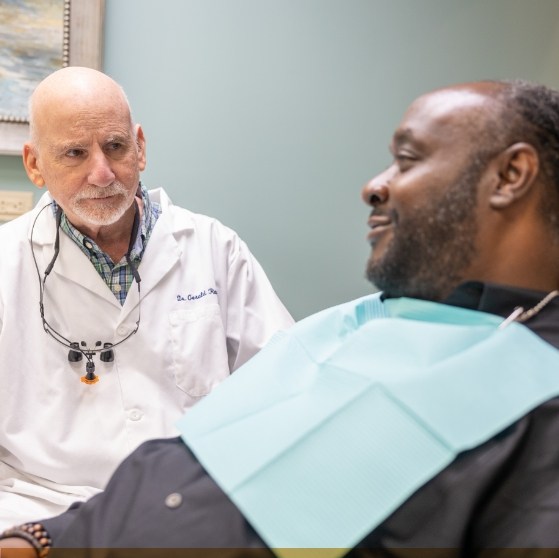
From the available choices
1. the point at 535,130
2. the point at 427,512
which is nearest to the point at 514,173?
the point at 535,130

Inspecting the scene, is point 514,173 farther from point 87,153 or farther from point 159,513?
point 87,153

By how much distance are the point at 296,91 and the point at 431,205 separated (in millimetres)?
1210

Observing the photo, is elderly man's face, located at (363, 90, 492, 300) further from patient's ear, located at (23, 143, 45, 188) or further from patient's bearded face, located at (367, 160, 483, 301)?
patient's ear, located at (23, 143, 45, 188)

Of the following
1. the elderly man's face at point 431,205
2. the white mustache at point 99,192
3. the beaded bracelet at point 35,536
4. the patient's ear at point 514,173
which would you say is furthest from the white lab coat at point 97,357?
the patient's ear at point 514,173

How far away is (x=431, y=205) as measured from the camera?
899mm

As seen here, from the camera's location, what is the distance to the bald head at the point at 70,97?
1.48 meters

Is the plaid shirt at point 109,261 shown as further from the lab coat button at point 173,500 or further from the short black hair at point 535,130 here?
the short black hair at point 535,130

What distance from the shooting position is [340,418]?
800 millimetres

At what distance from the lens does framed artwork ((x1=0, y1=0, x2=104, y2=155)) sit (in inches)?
73.3

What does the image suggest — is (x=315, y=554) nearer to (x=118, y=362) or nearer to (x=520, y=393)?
(x=520, y=393)

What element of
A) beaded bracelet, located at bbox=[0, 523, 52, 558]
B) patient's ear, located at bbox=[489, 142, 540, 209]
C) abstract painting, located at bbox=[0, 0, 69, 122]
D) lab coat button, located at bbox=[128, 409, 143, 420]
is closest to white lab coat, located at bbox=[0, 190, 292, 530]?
lab coat button, located at bbox=[128, 409, 143, 420]

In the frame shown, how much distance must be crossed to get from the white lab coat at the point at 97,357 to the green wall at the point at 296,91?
432mm

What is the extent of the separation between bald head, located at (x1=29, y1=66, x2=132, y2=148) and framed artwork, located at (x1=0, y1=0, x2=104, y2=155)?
381mm

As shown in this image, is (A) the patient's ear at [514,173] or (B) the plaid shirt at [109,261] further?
(B) the plaid shirt at [109,261]
